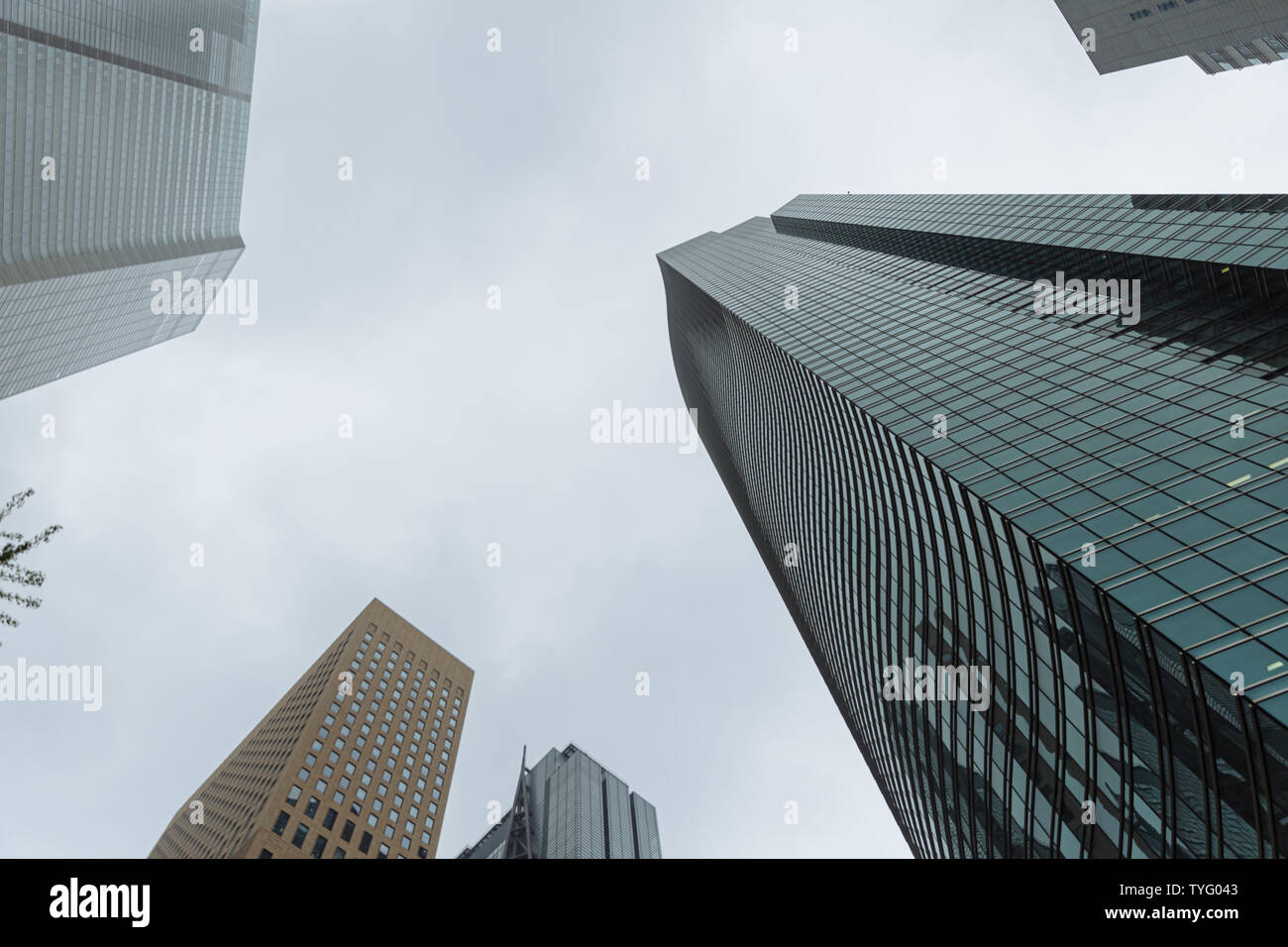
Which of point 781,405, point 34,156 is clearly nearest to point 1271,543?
point 781,405

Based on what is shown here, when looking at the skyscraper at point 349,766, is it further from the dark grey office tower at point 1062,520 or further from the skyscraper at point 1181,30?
the skyscraper at point 1181,30

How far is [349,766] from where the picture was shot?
68938 mm

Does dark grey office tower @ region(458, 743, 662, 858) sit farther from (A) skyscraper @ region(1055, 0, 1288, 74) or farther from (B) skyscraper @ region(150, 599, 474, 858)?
(A) skyscraper @ region(1055, 0, 1288, 74)

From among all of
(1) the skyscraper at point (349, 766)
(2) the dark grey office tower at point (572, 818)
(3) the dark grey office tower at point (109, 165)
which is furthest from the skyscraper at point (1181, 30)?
(2) the dark grey office tower at point (572, 818)

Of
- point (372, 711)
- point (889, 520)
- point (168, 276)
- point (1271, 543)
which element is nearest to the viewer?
point (1271, 543)

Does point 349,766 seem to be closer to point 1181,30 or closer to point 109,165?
point 109,165

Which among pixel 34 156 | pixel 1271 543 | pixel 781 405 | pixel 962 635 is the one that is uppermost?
pixel 34 156

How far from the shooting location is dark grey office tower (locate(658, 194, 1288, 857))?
1980 centimetres

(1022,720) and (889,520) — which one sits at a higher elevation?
(889,520)

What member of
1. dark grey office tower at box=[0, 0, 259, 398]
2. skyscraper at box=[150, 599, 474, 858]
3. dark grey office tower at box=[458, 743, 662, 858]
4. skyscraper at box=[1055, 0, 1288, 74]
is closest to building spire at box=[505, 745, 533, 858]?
dark grey office tower at box=[458, 743, 662, 858]

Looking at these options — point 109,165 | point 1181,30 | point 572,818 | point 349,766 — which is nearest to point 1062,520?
point 1181,30
